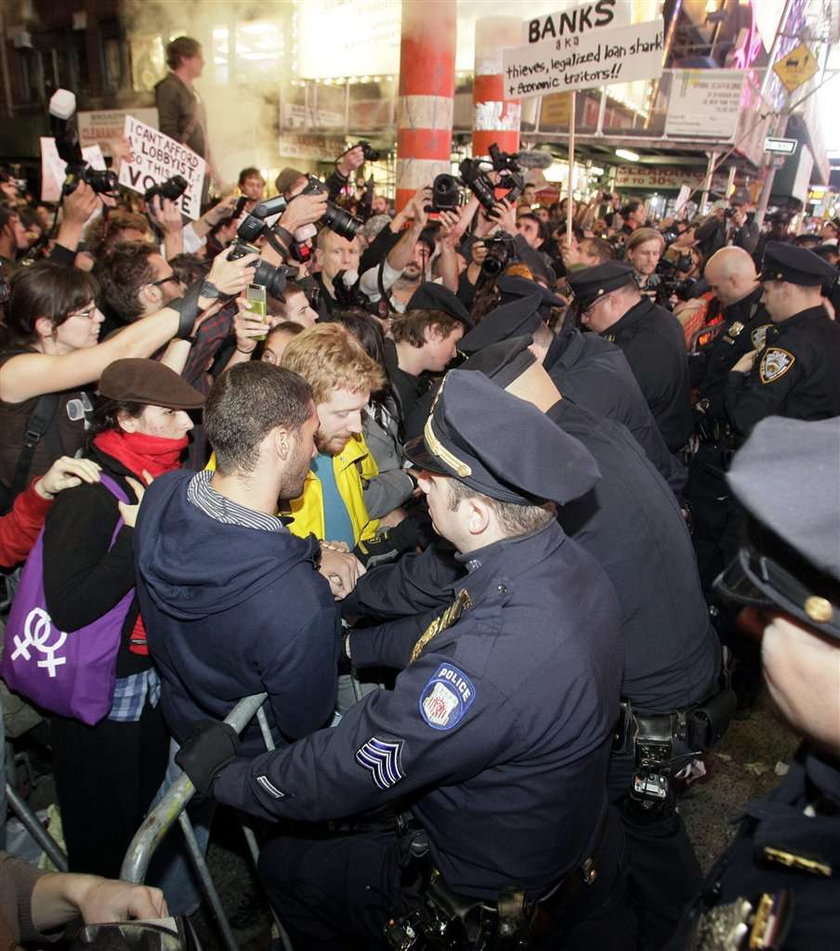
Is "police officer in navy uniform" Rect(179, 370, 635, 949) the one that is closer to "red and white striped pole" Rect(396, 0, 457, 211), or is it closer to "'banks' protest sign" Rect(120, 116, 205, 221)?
"'banks' protest sign" Rect(120, 116, 205, 221)

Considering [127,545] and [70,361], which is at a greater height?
[70,361]

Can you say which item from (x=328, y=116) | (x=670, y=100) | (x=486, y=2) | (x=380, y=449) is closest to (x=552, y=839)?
(x=380, y=449)

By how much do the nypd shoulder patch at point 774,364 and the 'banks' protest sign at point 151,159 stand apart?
182 inches

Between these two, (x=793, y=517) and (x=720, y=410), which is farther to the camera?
(x=720, y=410)

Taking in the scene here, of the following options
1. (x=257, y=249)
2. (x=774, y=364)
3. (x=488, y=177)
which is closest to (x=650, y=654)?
(x=257, y=249)

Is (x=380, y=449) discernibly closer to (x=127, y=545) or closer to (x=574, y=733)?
(x=127, y=545)

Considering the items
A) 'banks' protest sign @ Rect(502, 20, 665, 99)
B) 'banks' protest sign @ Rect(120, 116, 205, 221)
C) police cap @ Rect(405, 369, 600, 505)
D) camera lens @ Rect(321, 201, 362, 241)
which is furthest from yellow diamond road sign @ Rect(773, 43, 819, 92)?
police cap @ Rect(405, 369, 600, 505)

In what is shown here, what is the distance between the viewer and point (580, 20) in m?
5.77

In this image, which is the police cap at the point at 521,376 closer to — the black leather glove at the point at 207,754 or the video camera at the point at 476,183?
the black leather glove at the point at 207,754

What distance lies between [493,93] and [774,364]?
8.52 meters

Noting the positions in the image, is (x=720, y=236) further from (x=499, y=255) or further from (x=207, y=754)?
(x=207, y=754)

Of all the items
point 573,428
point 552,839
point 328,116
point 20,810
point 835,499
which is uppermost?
point 328,116

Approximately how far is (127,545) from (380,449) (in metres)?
1.70

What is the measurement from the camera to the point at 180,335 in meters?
3.09
